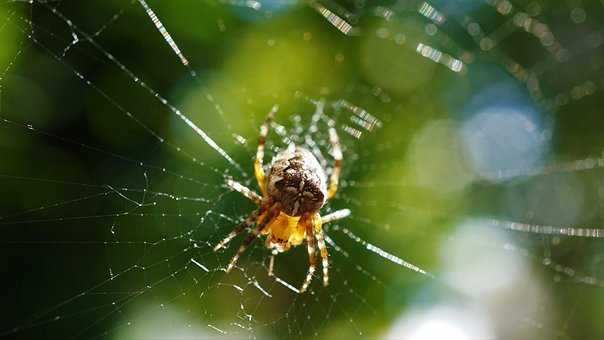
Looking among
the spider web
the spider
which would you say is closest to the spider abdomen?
the spider

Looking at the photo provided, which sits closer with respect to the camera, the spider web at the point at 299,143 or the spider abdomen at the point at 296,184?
the spider abdomen at the point at 296,184

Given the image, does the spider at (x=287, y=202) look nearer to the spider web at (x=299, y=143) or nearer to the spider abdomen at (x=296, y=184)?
the spider abdomen at (x=296, y=184)

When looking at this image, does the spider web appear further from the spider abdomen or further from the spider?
the spider abdomen

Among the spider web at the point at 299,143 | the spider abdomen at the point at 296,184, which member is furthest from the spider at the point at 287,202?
the spider web at the point at 299,143

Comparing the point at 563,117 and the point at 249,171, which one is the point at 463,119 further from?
the point at 249,171

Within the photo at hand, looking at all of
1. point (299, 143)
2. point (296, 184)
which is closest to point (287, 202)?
point (296, 184)

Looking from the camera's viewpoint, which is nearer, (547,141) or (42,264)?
(42,264)

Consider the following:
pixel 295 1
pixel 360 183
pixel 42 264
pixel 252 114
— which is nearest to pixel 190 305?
pixel 42 264
